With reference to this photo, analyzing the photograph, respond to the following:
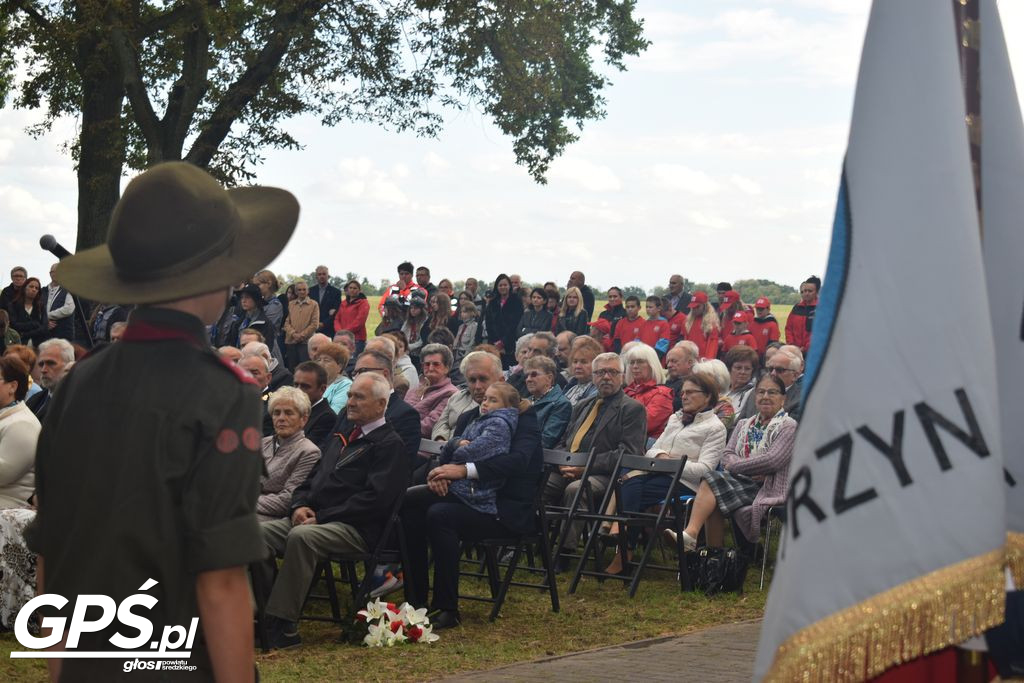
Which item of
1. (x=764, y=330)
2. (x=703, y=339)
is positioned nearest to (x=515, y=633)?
(x=703, y=339)

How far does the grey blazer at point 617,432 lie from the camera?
10.1 m

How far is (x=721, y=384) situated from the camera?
10.4 m

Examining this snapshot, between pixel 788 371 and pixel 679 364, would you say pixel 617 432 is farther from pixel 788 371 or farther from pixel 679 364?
pixel 679 364

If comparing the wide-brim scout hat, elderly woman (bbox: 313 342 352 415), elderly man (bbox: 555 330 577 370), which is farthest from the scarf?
the wide-brim scout hat

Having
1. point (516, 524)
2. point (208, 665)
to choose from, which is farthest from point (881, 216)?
point (516, 524)

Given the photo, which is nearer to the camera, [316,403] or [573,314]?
Result: [316,403]

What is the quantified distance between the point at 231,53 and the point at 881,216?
19.1 metres

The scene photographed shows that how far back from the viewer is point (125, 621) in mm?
2400

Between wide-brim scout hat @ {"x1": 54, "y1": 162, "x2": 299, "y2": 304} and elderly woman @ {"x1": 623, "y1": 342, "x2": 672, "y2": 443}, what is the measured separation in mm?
8662

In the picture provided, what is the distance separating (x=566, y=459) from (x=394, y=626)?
94.2 inches

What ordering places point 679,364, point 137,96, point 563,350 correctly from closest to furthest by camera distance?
point 679,364 → point 563,350 → point 137,96

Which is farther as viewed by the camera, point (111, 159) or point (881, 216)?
point (111, 159)

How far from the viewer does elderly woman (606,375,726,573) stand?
9.77m

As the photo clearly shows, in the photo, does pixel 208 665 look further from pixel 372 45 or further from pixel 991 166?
pixel 372 45
